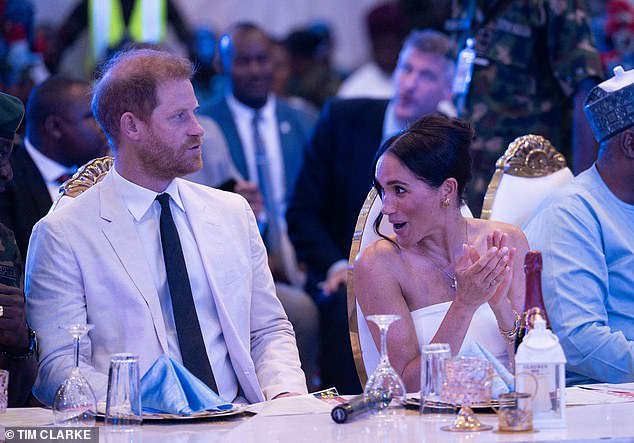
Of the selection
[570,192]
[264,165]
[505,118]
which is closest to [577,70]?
[505,118]

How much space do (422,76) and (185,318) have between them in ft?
9.46

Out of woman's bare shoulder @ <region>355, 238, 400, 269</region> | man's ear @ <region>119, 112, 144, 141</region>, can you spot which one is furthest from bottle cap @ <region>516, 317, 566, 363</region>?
man's ear @ <region>119, 112, 144, 141</region>

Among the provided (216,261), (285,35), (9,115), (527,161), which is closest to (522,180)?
(527,161)

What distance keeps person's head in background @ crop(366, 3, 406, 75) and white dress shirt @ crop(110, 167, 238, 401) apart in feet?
16.7

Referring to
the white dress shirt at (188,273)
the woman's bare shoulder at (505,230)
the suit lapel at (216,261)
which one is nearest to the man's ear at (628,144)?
the woman's bare shoulder at (505,230)

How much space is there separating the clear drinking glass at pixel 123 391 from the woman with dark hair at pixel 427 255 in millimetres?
1054

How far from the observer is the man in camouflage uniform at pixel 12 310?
288cm

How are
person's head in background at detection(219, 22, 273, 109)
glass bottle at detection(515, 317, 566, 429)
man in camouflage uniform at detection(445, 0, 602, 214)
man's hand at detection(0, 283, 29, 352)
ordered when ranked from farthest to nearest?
person's head in background at detection(219, 22, 273, 109)
man in camouflage uniform at detection(445, 0, 602, 214)
man's hand at detection(0, 283, 29, 352)
glass bottle at detection(515, 317, 566, 429)

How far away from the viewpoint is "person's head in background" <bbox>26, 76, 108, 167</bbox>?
183 inches

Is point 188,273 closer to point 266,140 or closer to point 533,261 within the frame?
point 533,261

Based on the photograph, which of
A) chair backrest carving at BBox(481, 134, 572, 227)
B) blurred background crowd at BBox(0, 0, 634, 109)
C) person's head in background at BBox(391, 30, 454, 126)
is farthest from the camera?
blurred background crowd at BBox(0, 0, 634, 109)

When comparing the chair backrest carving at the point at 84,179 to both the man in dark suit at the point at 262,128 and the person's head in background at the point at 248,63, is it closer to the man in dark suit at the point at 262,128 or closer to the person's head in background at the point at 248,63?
the man in dark suit at the point at 262,128

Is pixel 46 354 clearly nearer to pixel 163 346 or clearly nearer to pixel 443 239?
pixel 163 346

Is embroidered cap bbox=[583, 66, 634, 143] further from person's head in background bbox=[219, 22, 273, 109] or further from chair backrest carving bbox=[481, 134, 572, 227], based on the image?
person's head in background bbox=[219, 22, 273, 109]
